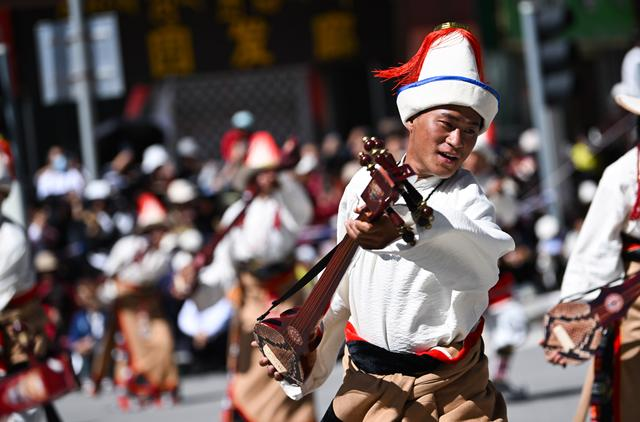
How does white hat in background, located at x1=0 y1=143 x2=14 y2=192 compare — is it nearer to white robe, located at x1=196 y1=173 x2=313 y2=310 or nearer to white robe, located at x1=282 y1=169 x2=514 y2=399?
white robe, located at x1=196 y1=173 x2=313 y2=310

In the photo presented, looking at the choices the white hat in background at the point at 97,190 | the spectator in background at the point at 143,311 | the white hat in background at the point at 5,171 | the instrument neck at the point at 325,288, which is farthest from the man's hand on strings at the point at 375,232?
the white hat in background at the point at 97,190

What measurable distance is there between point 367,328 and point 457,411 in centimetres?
38

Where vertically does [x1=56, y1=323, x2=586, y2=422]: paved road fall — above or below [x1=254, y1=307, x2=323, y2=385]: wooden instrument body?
below

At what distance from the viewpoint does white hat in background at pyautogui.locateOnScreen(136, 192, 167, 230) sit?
38.9 ft

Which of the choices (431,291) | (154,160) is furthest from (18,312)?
(154,160)

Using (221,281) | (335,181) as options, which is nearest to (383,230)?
(221,281)

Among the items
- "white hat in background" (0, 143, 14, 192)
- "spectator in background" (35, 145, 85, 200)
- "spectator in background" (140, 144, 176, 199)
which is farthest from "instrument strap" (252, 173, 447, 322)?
"spectator in background" (35, 145, 85, 200)

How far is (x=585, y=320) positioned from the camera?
519cm

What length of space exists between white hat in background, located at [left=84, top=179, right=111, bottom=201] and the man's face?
33.7ft

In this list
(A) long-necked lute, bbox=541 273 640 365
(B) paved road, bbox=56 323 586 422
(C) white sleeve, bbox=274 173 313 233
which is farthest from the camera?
(B) paved road, bbox=56 323 586 422

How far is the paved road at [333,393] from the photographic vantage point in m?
8.82

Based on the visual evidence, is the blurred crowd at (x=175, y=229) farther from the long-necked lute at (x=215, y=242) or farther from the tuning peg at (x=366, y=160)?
the tuning peg at (x=366, y=160)

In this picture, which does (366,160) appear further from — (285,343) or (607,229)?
(607,229)

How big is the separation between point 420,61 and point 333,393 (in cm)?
605
